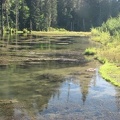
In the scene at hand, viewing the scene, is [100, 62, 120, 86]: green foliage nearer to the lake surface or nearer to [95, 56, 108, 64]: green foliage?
the lake surface

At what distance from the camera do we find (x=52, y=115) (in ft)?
41.1

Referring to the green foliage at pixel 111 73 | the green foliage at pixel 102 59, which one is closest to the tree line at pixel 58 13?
the green foliage at pixel 102 59

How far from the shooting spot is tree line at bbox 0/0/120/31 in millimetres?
92269

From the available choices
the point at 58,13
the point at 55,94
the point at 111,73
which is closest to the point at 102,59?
the point at 111,73

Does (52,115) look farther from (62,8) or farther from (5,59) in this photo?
(62,8)

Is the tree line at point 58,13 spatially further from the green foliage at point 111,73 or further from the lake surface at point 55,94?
the lake surface at point 55,94

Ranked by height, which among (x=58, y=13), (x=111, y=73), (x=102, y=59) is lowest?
(x=111, y=73)

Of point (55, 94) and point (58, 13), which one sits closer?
point (55, 94)

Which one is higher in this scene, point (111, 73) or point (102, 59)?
point (102, 59)

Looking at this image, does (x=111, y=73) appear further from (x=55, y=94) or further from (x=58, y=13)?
(x=58, y=13)

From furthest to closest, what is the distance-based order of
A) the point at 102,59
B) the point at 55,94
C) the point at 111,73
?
the point at 102,59
the point at 111,73
the point at 55,94

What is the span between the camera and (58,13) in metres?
121

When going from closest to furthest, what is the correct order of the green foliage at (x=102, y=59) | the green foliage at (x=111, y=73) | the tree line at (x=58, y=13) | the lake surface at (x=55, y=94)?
the lake surface at (x=55, y=94)
the green foliage at (x=111, y=73)
the green foliage at (x=102, y=59)
the tree line at (x=58, y=13)

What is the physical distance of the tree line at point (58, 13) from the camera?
92269mm
